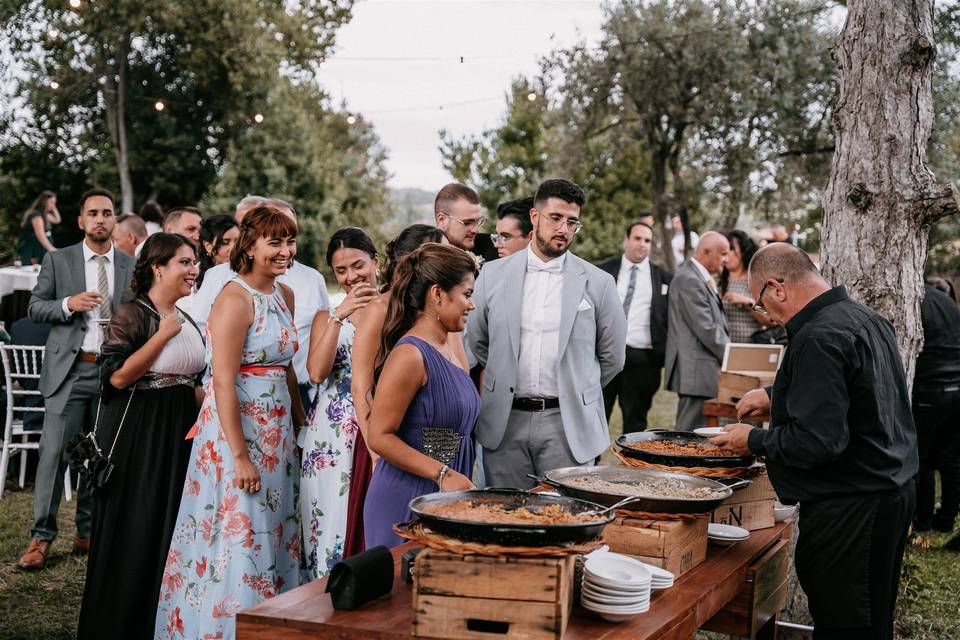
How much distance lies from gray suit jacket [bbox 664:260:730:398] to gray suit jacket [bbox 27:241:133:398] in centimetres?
392

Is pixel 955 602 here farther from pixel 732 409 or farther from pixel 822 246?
pixel 822 246

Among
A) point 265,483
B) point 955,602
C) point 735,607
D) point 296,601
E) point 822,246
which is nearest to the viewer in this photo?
point 296,601

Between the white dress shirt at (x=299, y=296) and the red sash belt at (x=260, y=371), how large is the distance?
0.91m

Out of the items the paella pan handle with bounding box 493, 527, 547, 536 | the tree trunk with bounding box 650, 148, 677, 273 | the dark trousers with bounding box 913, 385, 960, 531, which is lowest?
the dark trousers with bounding box 913, 385, 960, 531

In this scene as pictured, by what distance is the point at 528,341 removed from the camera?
4125mm

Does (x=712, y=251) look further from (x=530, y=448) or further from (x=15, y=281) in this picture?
(x=15, y=281)

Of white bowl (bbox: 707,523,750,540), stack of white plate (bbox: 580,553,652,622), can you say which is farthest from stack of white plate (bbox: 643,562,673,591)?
white bowl (bbox: 707,523,750,540)

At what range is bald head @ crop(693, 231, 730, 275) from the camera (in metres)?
7.05

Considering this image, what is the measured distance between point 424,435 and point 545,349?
46.9 inches

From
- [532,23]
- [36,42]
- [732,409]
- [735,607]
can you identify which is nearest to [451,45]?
[532,23]

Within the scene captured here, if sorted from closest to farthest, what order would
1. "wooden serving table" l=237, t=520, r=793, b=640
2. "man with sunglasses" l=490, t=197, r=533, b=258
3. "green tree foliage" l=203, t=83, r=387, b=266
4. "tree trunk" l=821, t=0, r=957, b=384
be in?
"wooden serving table" l=237, t=520, r=793, b=640, "tree trunk" l=821, t=0, r=957, b=384, "man with sunglasses" l=490, t=197, r=533, b=258, "green tree foliage" l=203, t=83, r=387, b=266

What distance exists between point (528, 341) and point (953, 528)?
4402 millimetres

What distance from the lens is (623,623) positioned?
7.00 ft

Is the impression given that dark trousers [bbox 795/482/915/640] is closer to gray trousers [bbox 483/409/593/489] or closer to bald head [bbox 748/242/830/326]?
bald head [bbox 748/242/830/326]
